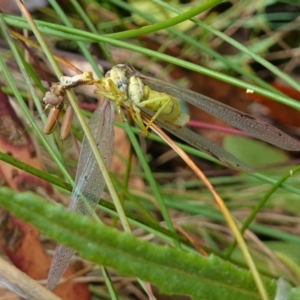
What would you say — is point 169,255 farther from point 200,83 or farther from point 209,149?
Result: point 200,83

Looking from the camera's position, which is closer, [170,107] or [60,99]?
[60,99]

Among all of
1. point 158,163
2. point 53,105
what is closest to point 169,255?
point 53,105

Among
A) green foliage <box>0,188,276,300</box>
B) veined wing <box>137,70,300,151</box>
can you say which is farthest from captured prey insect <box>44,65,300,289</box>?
green foliage <box>0,188,276,300</box>

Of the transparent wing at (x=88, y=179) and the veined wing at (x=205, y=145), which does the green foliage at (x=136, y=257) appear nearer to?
the transparent wing at (x=88, y=179)

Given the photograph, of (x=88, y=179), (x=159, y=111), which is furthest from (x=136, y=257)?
(x=159, y=111)

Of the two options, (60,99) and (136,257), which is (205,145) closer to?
(60,99)

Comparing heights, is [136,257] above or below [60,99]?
below
